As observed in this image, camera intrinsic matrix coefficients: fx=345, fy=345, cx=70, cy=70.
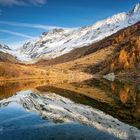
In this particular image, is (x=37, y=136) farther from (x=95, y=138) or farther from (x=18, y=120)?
(x=18, y=120)

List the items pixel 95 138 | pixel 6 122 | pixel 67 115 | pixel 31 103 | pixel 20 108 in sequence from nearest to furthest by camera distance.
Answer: pixel 95 138
pixel 6 122
pixel 67 115
pixel 20 108
pixel 31 103

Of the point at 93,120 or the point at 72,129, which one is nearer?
the point at 72,129

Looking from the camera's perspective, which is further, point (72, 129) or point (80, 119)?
point (80, 119)

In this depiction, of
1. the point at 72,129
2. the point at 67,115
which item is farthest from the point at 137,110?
the point at 72,129

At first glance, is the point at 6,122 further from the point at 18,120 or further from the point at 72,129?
the point at 72,129

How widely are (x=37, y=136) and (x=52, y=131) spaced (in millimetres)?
3671

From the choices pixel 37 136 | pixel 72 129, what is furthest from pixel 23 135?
pixel 72 129

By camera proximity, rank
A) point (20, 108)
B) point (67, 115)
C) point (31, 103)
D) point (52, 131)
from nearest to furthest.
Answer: point (52, 131), point (67, 115), point (20, 108), point (31, 103)

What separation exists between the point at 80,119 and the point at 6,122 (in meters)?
12.7

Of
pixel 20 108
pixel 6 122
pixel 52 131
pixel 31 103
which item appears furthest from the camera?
pixel 31 103

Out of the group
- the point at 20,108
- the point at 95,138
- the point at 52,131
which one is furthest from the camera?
the point at 20,108

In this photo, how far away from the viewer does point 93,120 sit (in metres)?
59.0

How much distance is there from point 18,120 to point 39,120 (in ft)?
13.6

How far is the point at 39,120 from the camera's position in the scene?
193 feet
